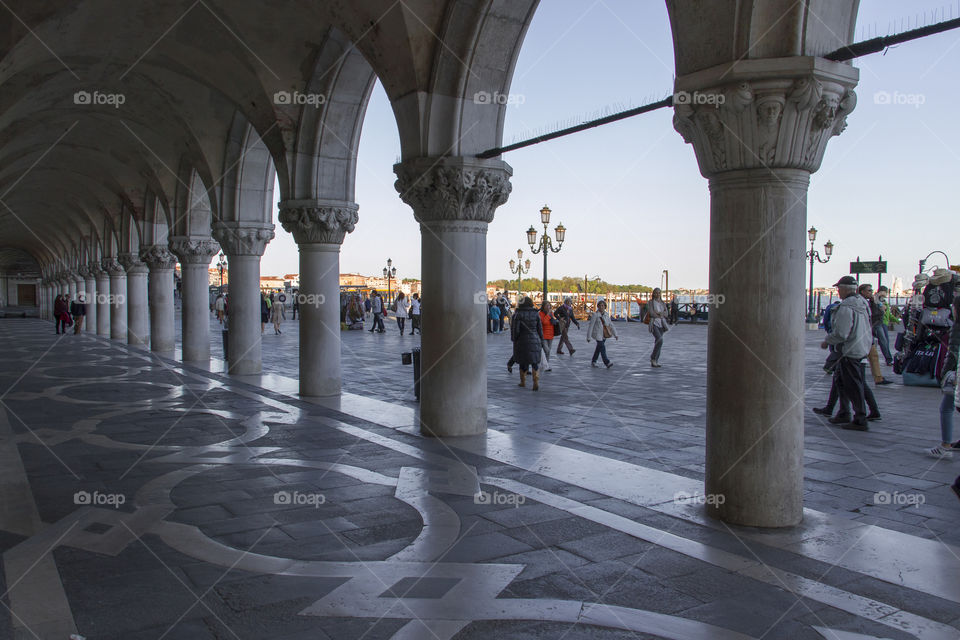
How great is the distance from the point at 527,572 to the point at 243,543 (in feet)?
5.21

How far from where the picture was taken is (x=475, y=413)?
298 inches

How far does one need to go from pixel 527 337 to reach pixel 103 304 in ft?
A: 71.2

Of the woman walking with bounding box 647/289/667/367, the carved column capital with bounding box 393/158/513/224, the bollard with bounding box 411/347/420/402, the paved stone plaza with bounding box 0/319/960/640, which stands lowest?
the paved stone plaza with bounding box 0/319/960/640

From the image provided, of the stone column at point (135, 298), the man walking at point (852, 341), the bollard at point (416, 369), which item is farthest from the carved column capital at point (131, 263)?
the man walking at point (852, 341)

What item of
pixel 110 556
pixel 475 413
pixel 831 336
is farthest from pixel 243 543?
pixel 831 336

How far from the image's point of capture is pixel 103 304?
89.7 ft

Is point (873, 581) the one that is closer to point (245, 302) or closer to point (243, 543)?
point (243, 543)

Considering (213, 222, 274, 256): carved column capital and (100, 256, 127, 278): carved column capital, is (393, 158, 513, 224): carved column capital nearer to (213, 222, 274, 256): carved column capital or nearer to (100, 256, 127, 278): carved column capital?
(213, 222, 274, 256): carved column capital

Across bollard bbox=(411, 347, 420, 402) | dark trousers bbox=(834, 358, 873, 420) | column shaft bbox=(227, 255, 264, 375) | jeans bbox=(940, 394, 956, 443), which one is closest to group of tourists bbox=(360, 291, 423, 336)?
column shaft bbox=(227, 255, 264, 375)

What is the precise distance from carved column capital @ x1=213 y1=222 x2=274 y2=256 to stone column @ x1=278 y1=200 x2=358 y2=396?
8.95 ft

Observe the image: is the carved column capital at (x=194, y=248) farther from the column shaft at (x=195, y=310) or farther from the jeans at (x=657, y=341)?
the jeans at (x=657, y=341)

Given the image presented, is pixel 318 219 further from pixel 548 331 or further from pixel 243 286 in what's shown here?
pixel 548 331

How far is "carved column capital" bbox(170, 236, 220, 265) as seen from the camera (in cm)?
1569

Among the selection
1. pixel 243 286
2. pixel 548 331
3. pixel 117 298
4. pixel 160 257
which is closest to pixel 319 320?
pixel 243 286
